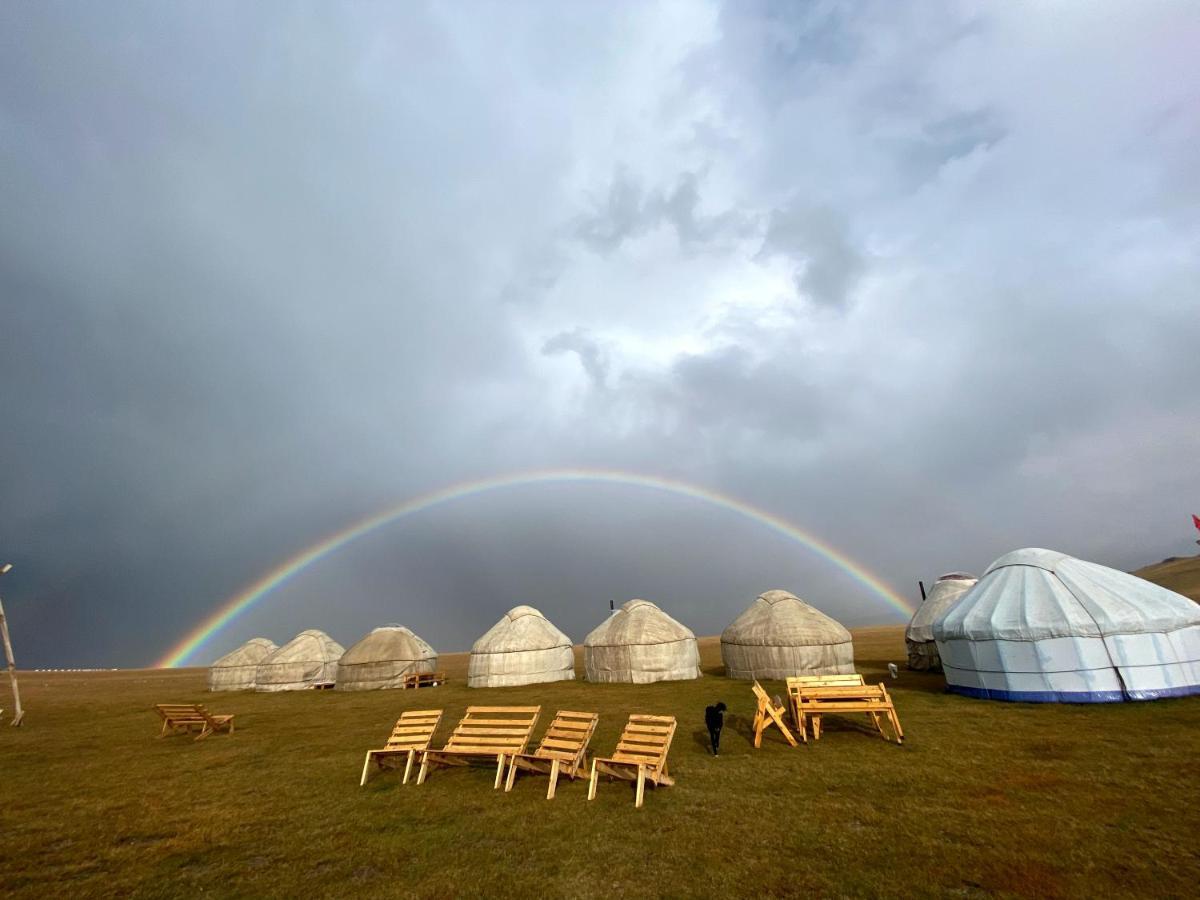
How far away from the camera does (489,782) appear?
1109cm

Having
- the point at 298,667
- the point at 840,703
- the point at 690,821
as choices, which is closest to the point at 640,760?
the point at 690,821

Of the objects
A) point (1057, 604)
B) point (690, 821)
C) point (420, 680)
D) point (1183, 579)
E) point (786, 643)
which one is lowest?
point (690, 821)

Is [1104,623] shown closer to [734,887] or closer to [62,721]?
[734,887]

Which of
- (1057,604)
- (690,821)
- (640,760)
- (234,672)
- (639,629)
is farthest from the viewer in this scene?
(234,672)

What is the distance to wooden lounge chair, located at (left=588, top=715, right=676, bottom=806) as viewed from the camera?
385 inches

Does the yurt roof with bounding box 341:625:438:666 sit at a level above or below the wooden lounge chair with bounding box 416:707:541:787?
above

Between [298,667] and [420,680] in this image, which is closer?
[420,680]

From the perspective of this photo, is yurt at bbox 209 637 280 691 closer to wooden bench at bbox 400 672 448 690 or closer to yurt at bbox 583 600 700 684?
wooden bench at bbox 400 672 448 690

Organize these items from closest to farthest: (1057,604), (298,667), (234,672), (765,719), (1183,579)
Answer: (765,719), (1057,604), (298,667), (234,672), (1183,579)

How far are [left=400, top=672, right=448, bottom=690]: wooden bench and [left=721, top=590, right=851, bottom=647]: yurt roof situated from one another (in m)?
19.7

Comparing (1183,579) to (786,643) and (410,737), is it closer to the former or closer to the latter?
(786,643)

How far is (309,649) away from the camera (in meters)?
38.5

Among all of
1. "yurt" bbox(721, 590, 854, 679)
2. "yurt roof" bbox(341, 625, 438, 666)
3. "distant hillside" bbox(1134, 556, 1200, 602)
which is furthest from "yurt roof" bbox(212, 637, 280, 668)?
"distant hillside" bbox(1134, 556, 1200, 602)

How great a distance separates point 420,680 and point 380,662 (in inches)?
113
